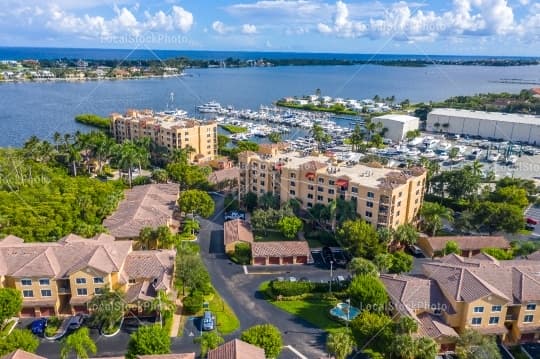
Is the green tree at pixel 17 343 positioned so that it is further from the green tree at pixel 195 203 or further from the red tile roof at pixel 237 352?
the green tree at pixel 195 203

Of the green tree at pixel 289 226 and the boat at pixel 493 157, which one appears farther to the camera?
the boat at pixel 493 157

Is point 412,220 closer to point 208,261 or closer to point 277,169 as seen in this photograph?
point 277,169

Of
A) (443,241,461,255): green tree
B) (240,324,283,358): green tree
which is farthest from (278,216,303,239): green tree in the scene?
(240,324,283,358): green tree

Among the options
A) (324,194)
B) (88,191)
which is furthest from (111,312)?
(324,194)


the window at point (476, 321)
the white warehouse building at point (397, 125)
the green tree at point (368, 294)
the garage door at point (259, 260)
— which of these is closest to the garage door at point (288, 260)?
the garage door at point (259, 260)

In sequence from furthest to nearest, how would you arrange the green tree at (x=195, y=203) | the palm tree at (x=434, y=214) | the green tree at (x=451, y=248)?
1. the green tree at (x=195, y=203)
2. the palm tree at (x=434, y=214)
3. the green tree at (x=451, y=248)

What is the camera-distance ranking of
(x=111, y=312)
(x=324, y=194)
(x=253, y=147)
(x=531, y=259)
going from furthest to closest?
1. (x=253, y=147)
2. (x=324, y=194)
3. (x=531, y=259)
4. (x=111, y=312)
